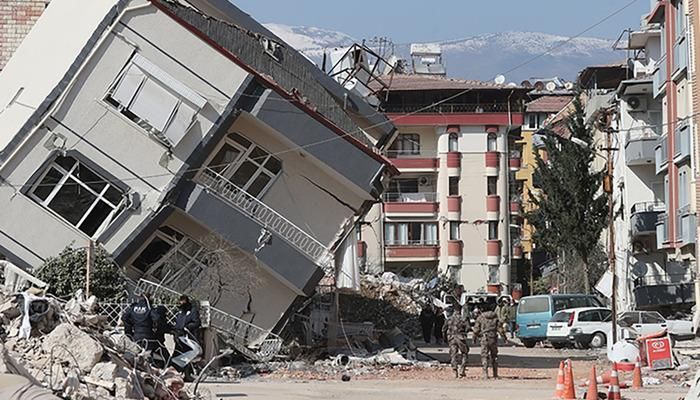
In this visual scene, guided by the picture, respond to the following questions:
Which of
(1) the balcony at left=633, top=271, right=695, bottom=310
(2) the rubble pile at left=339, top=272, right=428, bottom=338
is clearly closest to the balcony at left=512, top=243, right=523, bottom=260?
(1) the balcony at left=633, top=271, right=695, bottom=310

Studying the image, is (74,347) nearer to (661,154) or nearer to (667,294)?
(667,294)

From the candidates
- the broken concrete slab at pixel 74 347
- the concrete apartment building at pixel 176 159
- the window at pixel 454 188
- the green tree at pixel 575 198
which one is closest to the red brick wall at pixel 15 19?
the concrete apartment building at pixel 176 159

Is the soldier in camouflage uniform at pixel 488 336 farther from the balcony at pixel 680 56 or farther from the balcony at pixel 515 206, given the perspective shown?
the balcony at pixel 515 206

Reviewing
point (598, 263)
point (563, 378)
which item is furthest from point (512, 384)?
point (598, 263)

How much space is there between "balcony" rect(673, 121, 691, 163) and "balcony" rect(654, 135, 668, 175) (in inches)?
103

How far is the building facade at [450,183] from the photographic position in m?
74.1

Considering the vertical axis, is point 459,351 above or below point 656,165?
below

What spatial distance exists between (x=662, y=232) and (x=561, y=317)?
34.6 feet


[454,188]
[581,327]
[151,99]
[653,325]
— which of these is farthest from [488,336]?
[454,188]

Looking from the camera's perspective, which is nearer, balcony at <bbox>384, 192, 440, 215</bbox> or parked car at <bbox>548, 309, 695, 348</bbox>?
parked car at <bbox>548, 309, 695, 348</bbox>

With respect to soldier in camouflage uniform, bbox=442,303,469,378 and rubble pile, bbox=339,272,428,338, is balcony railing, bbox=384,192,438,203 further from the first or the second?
soldier in camouflage uniform, bbox=442,303,469,378

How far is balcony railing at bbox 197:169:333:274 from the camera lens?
30156 mm

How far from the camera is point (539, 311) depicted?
1783 inches

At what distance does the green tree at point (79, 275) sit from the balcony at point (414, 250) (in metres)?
46.8
